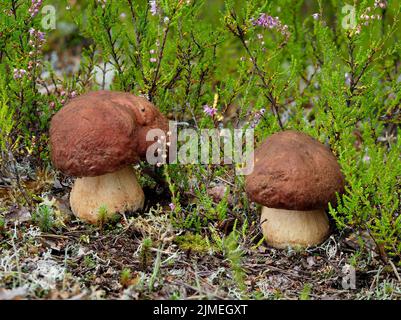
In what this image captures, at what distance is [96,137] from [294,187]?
46.9 inches

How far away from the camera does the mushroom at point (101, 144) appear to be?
324 centimetres

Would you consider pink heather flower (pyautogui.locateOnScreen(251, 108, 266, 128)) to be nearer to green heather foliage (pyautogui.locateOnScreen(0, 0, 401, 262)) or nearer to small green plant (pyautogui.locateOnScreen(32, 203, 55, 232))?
green heather foliage (pyautogui.locateOnScreen(0, 0, 401, 262))

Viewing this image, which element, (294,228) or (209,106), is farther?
(209,106)

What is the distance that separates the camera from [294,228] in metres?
3.38

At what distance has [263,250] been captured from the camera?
342 cm

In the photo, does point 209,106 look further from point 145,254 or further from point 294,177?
point 145,254

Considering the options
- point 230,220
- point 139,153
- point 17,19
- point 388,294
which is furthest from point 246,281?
point 17,19

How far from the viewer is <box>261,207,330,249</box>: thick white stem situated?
337 cm

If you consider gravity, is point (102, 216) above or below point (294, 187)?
below

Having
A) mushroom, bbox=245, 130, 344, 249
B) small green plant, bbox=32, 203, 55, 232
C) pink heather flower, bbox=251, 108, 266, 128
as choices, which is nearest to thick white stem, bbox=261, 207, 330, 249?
mushroom, bbox=245, 130, 344, 249

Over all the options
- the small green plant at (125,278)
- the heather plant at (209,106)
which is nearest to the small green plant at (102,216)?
the heather plant at (209,106)

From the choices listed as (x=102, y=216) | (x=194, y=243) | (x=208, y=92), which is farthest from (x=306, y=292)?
(x=208, y=92)

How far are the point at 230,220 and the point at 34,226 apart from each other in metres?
1.27

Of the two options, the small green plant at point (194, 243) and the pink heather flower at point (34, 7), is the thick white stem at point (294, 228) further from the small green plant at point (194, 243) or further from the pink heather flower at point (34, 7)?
the pink heather flower at point (34, 7)
